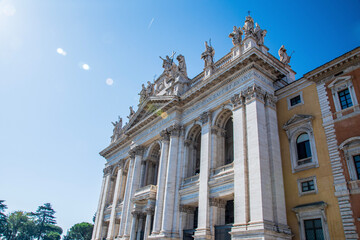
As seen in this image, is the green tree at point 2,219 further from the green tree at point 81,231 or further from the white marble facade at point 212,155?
the white marble facade at point 212,155

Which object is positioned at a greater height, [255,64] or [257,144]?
[255,64]

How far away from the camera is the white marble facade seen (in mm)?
18641

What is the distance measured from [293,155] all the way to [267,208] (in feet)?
13.9

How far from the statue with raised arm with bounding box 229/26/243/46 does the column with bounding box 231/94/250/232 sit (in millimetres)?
5347

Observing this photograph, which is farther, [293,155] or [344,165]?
[293,155]

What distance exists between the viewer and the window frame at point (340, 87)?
17.9 m

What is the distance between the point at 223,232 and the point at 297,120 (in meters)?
9.27

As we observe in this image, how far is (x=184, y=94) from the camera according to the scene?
27.8 meters

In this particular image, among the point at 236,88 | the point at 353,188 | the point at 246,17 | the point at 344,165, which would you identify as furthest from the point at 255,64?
the point at 353,188

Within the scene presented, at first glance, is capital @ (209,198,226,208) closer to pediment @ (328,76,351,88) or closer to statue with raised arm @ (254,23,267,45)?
pediment @ (328,76,351,88)

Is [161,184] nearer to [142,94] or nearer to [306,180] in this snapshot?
[306,180]

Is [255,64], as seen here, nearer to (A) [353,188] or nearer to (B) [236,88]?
(B) [236,88]

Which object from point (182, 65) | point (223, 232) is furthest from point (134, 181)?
point (223, 232)

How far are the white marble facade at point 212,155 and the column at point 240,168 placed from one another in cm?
7
